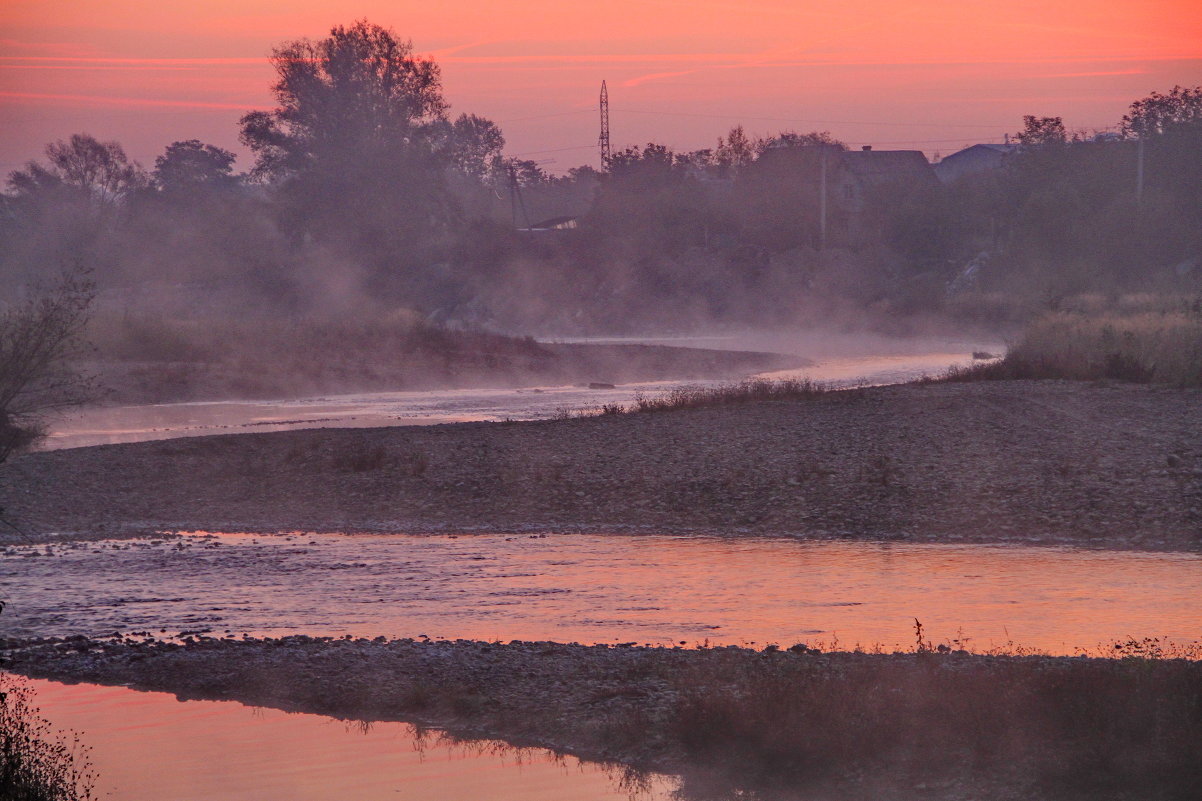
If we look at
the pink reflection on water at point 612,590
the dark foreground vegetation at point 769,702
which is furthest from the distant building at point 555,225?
the dark foreground vegetation at point 769,702

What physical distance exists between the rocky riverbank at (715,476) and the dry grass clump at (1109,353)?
52.2 inches

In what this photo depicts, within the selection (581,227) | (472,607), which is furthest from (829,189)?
(472,607)

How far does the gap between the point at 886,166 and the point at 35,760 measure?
291 ft

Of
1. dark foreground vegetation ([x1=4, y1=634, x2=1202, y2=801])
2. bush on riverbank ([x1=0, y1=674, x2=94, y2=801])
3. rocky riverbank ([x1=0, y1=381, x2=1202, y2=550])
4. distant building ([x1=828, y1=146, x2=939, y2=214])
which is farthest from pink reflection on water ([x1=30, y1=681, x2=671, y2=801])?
distant building ([x1=828, y1=146, x2=939, y2=214])

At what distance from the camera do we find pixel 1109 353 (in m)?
29.5

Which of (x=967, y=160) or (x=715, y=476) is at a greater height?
(x=967, y=160)

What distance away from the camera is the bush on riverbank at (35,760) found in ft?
26.0

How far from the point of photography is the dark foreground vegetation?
331 inches

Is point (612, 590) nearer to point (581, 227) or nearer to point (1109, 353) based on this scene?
point (1109, 353)

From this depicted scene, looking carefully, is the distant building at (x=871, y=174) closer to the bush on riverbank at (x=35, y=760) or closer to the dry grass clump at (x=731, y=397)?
the dry grass clump at (x=731, y=397)

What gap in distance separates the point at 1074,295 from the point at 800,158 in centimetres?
3078

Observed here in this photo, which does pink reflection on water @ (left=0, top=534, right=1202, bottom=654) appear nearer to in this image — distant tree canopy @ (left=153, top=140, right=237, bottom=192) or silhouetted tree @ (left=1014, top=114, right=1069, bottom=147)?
silhouetted tree @ (left=1014, top=114, right=1069, bottom=147)

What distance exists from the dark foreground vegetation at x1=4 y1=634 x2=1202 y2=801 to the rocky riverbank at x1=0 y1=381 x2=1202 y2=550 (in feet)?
24.9

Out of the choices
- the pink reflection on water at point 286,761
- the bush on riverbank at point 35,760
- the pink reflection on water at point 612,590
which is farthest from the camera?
the pink reflection on water at point 612,590
